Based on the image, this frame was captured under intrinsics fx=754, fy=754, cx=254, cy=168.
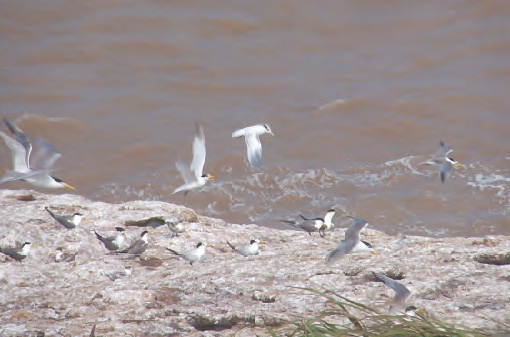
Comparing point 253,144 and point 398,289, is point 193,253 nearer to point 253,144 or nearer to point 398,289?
point 398,289

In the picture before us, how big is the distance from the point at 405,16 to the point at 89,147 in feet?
34.6

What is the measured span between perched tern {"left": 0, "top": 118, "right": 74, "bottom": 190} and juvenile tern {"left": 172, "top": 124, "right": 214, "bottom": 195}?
164cm

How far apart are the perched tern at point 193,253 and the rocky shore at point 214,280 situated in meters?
0.09

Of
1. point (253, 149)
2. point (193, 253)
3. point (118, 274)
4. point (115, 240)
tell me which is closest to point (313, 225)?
point (193, 253)

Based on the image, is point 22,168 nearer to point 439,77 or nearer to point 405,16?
point 439,77

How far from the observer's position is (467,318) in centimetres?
513

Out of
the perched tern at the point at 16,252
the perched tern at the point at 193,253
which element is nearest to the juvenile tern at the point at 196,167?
the perched tern at the point at 193,253

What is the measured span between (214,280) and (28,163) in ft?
17.1

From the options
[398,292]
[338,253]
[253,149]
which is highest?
[398,292]

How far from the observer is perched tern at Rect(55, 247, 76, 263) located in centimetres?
724

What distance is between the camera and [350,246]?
659 cm

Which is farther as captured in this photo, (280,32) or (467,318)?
(280,32)

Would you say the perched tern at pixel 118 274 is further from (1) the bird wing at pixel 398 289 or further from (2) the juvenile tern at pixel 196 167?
(2) the juvenile tern at pixel 196 167

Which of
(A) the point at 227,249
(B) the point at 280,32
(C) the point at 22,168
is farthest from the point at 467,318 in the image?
(B) the point at 280,32
